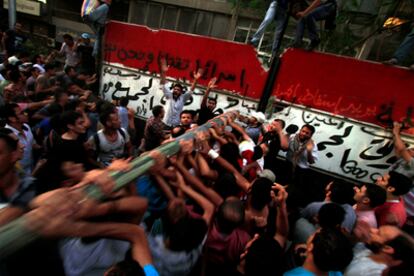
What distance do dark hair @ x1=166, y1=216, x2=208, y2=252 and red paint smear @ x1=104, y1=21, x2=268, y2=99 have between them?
13.5ft

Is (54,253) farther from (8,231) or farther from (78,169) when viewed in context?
(8,231)

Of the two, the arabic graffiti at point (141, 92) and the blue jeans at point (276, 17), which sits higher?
the blue jeans at point (276, 17)

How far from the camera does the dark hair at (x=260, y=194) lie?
6.54 feet

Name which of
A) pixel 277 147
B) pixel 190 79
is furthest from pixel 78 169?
pixel 190 79

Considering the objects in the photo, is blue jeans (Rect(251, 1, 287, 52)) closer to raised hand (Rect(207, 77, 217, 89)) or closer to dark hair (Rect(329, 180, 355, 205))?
raised hand (Rect(207, 77, 217, 89))

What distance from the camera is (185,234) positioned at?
4.61 feet

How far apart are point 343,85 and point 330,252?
3877mm

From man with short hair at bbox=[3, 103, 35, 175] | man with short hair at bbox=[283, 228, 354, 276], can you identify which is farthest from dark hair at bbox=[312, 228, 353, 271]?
man with short hair at bbox=[3, 103, 35, 175]

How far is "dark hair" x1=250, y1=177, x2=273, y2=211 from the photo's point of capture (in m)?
1.99

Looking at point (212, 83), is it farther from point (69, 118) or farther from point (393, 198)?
point (393, 198)

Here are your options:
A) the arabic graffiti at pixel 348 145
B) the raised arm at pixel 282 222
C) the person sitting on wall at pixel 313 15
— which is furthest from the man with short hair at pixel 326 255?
the person sitting on wall at pixel 313 15

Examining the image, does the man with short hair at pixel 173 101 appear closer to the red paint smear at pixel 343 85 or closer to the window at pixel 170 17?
the red paint smear at pixel 343 85

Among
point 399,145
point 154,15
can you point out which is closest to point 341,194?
point 399,145

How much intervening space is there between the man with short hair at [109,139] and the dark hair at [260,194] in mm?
1844
